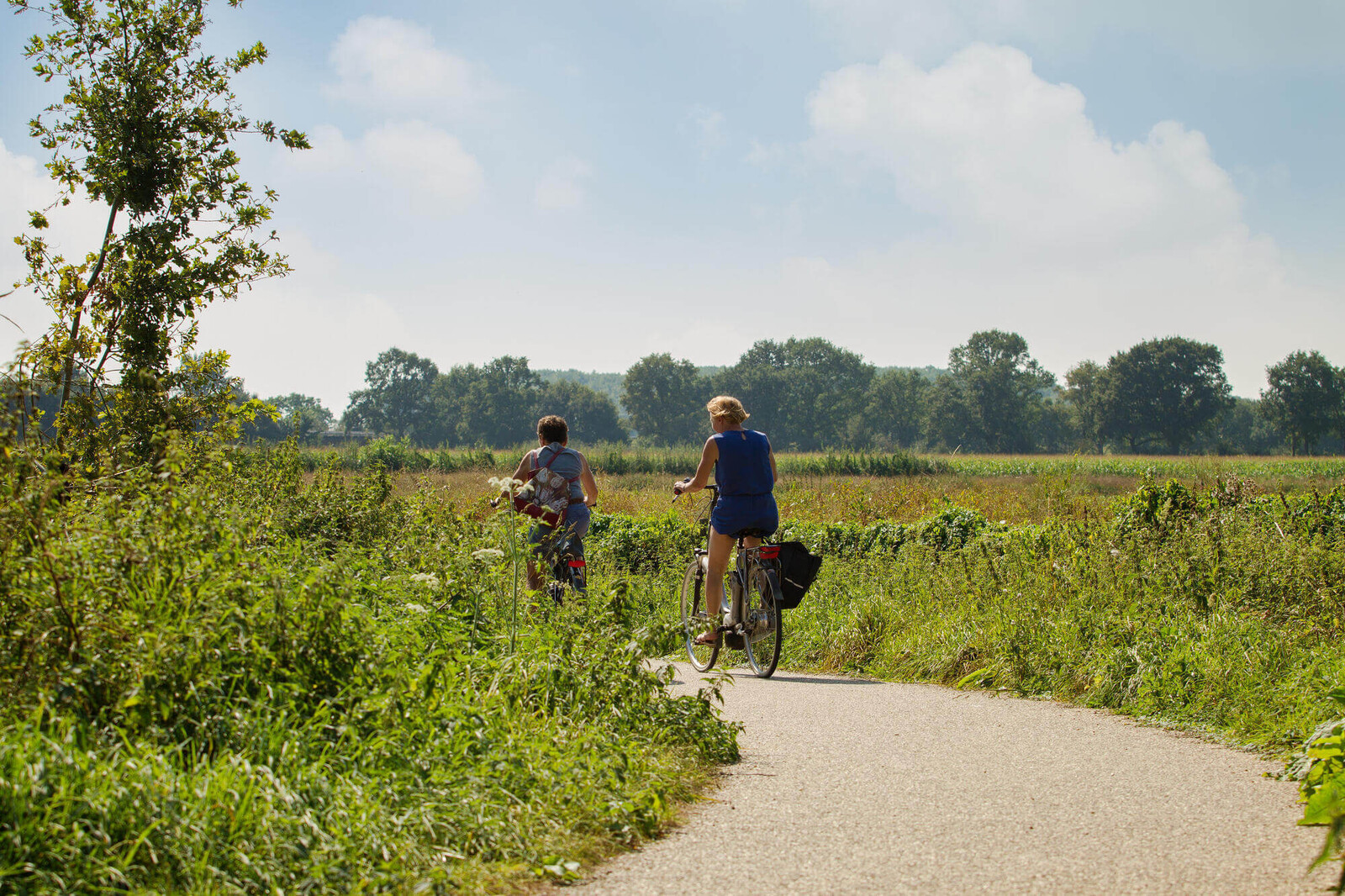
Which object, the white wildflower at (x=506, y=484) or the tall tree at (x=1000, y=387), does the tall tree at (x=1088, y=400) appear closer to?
the tall tree at (x=1000, y=387)

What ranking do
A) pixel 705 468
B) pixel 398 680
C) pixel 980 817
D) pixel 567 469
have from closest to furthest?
pixel 398 680 < pixel 980 817 < pixel 705 468 < pixel 567 469

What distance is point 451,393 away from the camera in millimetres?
132500

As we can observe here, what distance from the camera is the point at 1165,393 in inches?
4186

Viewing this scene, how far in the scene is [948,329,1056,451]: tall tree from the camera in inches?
4582

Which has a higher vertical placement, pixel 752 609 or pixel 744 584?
pixel 744 584

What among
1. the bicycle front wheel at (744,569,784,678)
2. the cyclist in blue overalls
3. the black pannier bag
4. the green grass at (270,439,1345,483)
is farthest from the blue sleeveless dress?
the green grass at (270,439,1345,483)

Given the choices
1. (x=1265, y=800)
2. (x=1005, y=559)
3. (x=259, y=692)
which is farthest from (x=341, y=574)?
(x=1005, y=559)

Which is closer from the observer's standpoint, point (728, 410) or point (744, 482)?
point (744, 482)

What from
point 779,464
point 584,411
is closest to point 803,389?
point 584,411

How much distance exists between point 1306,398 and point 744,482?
121m

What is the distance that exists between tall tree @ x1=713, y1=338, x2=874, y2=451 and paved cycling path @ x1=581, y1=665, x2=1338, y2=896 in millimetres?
115287

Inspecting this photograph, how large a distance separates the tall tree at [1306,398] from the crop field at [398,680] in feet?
387

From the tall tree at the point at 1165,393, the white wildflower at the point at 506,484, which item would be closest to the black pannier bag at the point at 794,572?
the white wildflower at the point at 506,484

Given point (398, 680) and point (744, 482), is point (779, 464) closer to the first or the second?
point (744, 482)
